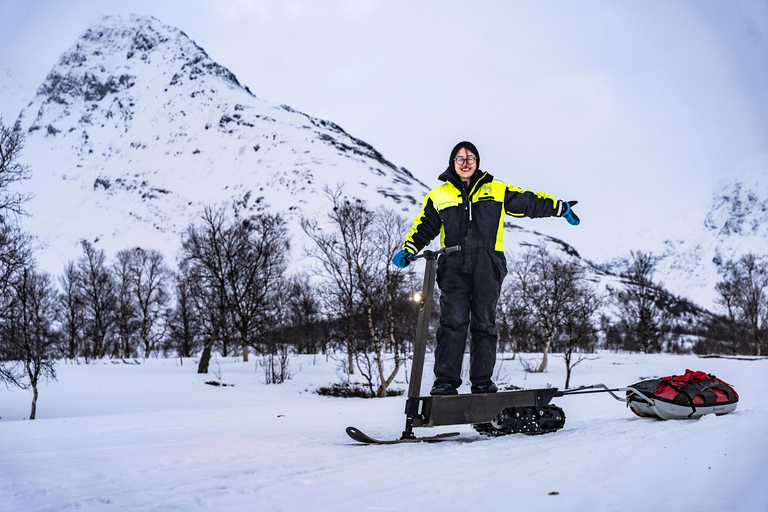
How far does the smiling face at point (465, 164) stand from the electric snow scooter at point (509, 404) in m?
0.74

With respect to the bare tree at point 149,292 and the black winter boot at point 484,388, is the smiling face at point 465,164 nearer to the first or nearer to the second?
the black winter boot at point 484,388

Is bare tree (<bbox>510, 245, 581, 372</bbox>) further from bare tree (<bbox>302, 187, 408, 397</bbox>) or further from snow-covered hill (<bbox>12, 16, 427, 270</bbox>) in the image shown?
snow-covered hill (<bbox>12, 16, 427, 270</bbox>)

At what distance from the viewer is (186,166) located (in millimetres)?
87500

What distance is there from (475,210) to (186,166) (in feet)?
313

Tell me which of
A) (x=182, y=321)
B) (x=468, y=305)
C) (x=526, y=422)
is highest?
(x=468, y=305)

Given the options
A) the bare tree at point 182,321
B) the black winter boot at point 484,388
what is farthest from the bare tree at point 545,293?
the bare tree at point 182,321

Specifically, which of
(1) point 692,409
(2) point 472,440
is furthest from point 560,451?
(1) point 692,409

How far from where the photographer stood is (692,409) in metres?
3.02

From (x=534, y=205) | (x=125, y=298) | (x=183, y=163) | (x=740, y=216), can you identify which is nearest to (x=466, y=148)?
(x=534, y=205)

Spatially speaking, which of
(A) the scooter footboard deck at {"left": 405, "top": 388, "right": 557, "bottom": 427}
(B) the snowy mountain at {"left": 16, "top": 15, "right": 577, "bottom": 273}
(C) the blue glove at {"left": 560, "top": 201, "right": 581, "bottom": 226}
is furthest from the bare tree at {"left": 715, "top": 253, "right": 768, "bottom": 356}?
(A) the scooter footboard deck at {"left": 405, "top": 388, "right": 557, "bottom": 427}

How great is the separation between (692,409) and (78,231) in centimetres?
7326

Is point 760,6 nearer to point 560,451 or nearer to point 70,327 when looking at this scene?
point 560,451

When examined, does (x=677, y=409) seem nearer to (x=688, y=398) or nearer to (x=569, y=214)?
(x=688, y=398)

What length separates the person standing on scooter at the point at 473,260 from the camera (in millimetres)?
3256
